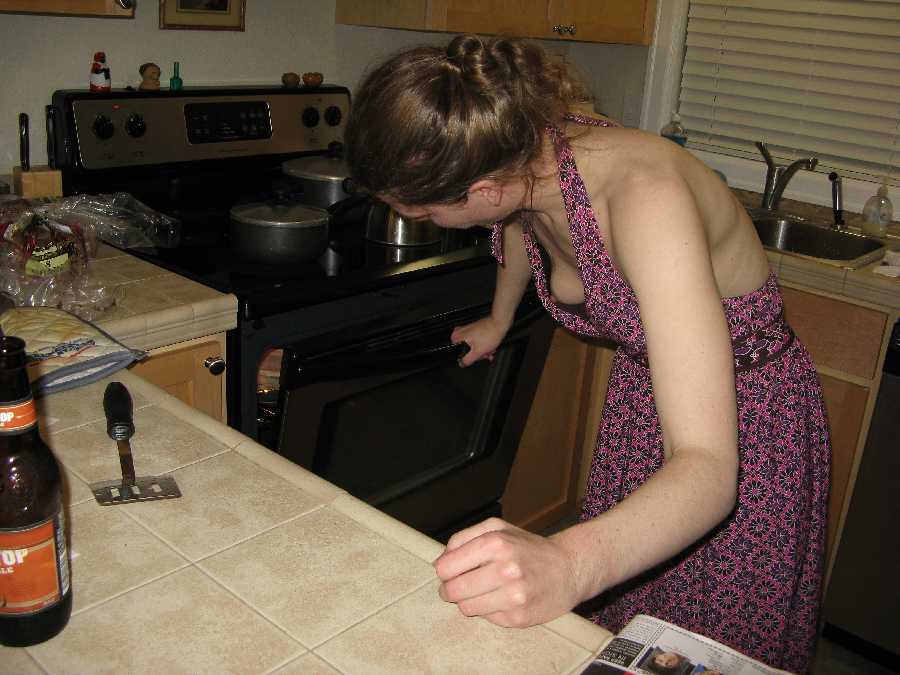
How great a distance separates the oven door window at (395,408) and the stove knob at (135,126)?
2.52ft

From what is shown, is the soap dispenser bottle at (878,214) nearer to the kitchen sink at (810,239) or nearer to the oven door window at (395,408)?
the kitchen sink at (810,239)

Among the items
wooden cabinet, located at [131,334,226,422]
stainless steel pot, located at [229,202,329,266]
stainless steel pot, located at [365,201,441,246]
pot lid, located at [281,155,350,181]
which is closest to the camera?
wooden cabinet, located at [131,334,226,422]

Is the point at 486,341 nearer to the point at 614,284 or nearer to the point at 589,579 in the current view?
the point at 614,284

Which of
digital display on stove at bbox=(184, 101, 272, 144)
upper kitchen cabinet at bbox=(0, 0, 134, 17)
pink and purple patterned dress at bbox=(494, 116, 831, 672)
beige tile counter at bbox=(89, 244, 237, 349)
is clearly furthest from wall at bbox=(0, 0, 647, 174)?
pink and purple patterned dress at bbox=(494, 116, 831, 672)

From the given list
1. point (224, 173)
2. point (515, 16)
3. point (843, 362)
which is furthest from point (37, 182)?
point (843, 362)

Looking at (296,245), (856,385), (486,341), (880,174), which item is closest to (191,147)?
(296,245)

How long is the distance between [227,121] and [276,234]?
616 mm

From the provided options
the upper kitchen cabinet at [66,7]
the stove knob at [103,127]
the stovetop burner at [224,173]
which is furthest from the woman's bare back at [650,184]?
the stove knob at [103,127]

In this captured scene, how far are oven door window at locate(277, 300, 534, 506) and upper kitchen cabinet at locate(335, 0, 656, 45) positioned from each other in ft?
2.70

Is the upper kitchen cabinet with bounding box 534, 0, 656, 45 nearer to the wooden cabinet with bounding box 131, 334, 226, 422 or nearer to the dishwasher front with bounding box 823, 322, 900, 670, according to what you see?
the dishwasher front with bounding box 823, 322, 900, 670

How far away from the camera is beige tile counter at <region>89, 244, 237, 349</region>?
1.33 meters

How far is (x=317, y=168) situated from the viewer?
1.99m

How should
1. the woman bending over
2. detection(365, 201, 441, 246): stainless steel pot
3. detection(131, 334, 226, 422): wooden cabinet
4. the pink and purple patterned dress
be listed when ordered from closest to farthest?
the woman bending over, the pink and purple patterned dress, detection(131, 334, 226, 422): wooden cabinet, detection(365, 201, 441, 246): stainless steel pot

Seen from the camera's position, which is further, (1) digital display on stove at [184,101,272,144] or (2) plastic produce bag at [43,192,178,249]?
(1) digital display on stove at [184,101,272,144]
